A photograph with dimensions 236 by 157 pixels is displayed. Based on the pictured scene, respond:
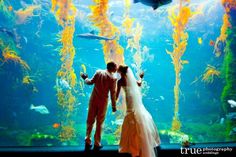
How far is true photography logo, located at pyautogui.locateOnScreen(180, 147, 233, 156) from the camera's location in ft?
14.1

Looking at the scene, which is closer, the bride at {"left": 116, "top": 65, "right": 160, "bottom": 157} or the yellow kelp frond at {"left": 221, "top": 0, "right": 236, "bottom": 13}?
the bride at {"left": 116, "top": 65, "right": 160, "bottom": 157}

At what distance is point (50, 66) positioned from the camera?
15.3m

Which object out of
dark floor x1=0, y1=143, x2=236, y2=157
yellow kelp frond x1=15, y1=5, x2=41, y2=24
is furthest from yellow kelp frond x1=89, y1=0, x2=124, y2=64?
dark floor x1=0, y1=143, x2=236, y2=157

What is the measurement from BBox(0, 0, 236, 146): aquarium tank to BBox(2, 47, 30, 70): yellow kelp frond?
0.17 feet

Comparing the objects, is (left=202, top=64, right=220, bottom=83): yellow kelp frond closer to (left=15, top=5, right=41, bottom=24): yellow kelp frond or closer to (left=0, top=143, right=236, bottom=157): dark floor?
(left=0, top=143, right=236, bottom=157): dark floor

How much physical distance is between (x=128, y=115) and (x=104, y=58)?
34.2ft

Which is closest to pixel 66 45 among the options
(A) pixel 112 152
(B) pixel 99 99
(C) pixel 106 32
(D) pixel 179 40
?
(C) pixel 106 32

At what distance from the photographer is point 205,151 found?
14.4ft

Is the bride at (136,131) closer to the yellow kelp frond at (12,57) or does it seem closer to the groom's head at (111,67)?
the groom's head at (111,67)

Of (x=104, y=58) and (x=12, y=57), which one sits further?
(x=104, y=58)

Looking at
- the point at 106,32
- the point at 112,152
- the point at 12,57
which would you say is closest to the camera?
the point at 112,152

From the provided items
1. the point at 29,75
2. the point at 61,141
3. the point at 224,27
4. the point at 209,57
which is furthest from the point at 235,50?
the point at 29,75

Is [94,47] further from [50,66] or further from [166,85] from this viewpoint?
[166,85]

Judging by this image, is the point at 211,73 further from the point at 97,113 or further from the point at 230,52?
the point at 97,113
